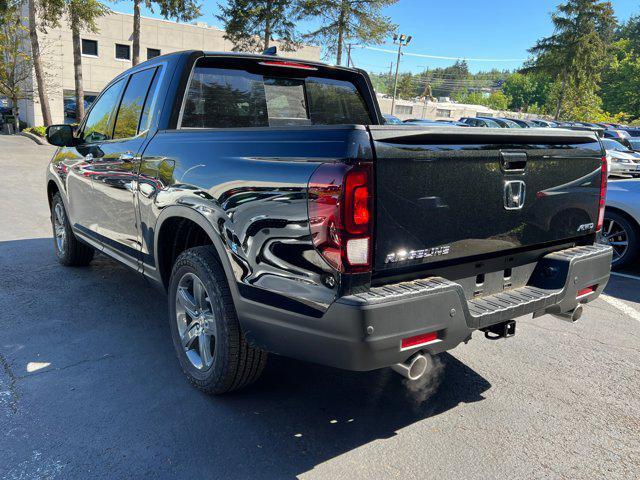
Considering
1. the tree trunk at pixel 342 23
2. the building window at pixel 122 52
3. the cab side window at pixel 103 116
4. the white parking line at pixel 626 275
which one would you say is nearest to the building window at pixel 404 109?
the building window at pixel 122 52

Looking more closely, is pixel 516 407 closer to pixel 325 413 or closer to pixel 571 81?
pixel 325 413

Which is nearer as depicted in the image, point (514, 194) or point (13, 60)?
point (514, 194)

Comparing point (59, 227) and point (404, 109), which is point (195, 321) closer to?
point (59, 227)

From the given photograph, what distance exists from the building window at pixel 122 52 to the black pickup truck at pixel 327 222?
3639 centimetres

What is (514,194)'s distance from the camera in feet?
9.01

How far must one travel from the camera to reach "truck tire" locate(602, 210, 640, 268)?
634 cm

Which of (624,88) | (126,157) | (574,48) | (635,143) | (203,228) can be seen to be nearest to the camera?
(203,228)

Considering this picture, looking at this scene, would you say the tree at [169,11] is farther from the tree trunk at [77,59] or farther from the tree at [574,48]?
the tree at [574,48]

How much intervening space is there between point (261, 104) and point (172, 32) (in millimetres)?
37711

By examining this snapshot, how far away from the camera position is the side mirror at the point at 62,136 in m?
4.88

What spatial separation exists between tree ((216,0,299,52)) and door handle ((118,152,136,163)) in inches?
1023

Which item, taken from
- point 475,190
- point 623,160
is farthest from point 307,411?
point 623,160

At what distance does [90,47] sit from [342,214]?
1533 inches

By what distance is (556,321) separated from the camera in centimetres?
464
